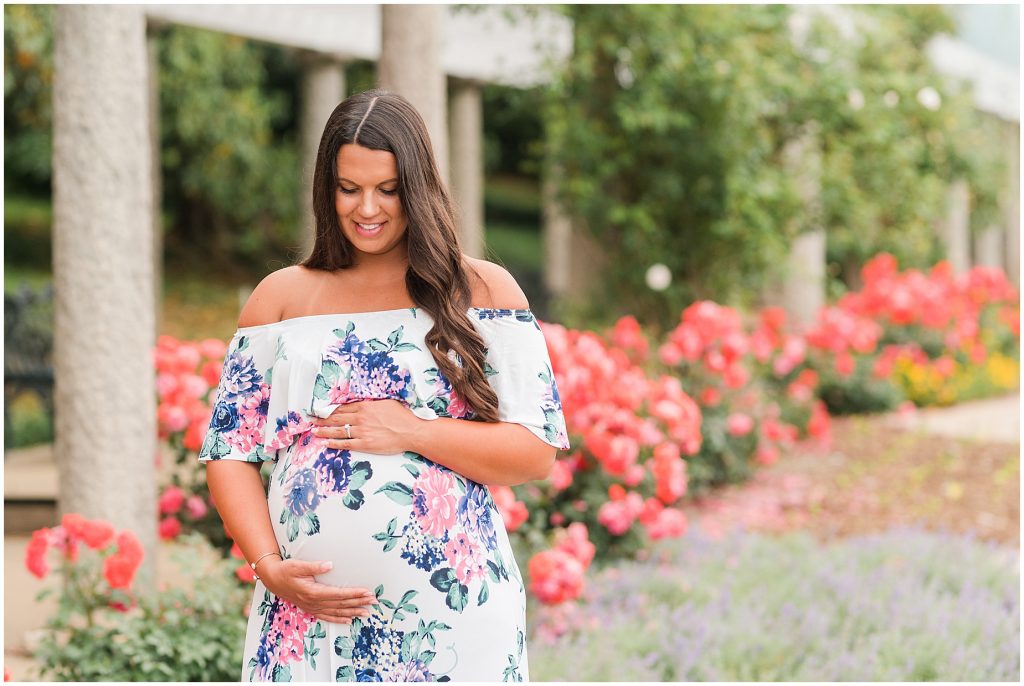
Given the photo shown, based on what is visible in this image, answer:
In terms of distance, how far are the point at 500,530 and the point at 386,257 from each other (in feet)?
1.91

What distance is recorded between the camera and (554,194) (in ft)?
31.4

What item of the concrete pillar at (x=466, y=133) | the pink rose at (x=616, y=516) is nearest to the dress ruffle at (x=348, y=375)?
the pink rose at (x=616, y=516)

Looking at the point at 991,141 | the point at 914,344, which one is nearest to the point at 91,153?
the point at 914,344

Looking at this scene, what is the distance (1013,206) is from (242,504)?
64.6ft

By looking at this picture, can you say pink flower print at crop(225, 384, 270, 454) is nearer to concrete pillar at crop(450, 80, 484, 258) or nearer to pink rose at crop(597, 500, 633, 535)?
pink rose at crop(597, 500, 633, 535)

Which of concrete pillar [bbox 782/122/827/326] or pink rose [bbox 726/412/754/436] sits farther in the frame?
concrete pillar [bbox 782/122/827/326]

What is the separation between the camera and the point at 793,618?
433 cm

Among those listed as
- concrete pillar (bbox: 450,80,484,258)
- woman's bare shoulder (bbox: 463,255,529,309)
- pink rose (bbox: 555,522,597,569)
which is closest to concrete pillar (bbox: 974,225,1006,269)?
concrete pillar (bbox: 450,80,484,258)

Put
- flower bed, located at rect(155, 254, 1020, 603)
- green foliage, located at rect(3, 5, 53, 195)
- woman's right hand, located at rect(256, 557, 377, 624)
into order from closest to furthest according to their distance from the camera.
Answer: woman's right hand, located at rect(256, 557, 377, 624) < flower bed, located at rect(155, 254, 1020, 603) < green foliage, located at rect(3, 5, 53, 195)

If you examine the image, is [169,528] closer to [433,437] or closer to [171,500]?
[171,500]

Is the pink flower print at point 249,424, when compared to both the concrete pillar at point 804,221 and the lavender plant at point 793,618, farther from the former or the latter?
the concrete pillar at point 804,221

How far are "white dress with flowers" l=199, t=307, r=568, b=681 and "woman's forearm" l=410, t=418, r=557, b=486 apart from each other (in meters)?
0.03

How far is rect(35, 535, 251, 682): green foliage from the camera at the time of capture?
3.28m

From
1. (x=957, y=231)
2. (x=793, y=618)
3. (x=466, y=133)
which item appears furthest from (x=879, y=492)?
(x=957, y=231)
